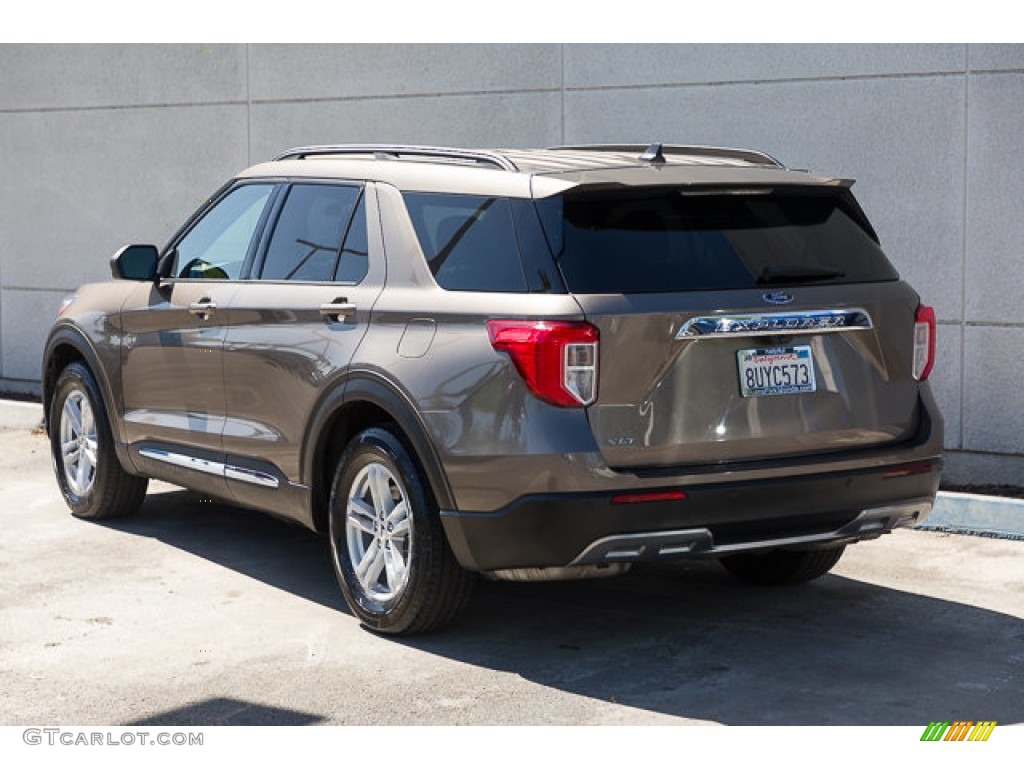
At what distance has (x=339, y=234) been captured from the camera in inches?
272

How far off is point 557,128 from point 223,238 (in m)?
3.72

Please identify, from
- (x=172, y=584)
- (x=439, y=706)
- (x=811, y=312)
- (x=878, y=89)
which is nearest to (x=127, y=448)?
(x=172, y=584)

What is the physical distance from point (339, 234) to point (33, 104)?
8.24 metres

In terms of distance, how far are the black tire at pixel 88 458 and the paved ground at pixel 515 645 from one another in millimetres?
427

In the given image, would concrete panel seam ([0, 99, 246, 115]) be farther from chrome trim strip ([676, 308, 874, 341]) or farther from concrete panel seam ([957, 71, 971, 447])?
chrome trim strip ([676, 308, 874, 341])

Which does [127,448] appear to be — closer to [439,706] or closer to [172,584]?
[172,584]

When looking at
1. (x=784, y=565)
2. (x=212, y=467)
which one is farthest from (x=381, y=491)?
(x=784, y=565)

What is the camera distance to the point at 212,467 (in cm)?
760

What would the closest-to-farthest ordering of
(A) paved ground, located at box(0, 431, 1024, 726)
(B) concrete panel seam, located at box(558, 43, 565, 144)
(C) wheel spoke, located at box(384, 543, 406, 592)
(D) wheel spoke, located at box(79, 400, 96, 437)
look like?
1. (A) paved ground, located at box(0, 431, 1024, 726)
2. (C) wheel spoke, located at box(384, 543, 406, 592)
3. (D) wheel spoke, located at box(79, 400, 96, 437)
4. (B) concrete panel seam, located at box(558, 43, 565, 144)

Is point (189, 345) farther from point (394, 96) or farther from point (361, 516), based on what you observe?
point (394, 96)

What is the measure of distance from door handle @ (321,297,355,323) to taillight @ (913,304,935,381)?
7.06 feet

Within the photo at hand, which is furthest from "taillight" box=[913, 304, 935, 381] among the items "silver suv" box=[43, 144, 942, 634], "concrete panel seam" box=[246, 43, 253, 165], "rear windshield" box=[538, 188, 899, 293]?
"concrete panel seam" box=[246, 43, 253, 165]

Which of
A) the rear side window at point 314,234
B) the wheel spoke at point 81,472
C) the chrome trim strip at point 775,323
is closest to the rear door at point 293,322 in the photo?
the rear side window at point 314,234

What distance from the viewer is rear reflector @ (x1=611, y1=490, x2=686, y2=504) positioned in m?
5.70
